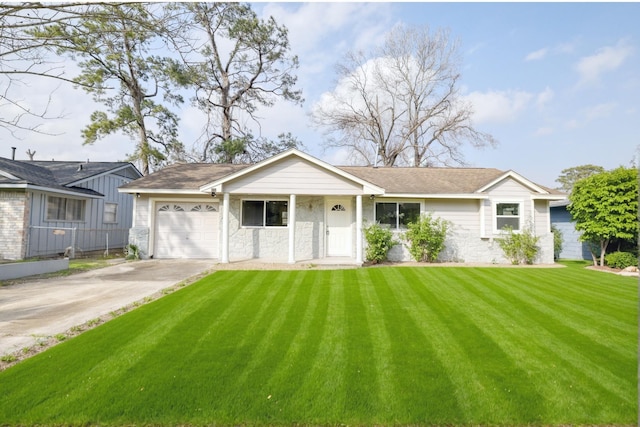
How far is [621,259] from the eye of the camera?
1165 cm

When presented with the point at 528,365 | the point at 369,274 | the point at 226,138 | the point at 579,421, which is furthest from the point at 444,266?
the point at 226,138

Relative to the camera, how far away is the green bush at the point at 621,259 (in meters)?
11.5

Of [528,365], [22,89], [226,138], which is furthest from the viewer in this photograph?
[226,138]

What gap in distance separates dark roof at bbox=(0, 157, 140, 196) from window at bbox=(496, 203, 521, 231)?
18375mm

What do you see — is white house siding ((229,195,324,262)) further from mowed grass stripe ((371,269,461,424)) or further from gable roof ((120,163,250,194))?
mowed grass stripe ((371,269,461,424))

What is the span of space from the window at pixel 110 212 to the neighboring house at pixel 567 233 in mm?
23565

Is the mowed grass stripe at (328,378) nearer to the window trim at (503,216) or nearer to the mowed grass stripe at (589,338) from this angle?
the mowed grass stripe at (589,338)

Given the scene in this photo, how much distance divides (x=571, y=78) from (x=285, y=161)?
335 inches

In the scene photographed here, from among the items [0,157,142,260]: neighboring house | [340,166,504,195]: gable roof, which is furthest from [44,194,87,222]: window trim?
[340,166,504,195]: gable roof

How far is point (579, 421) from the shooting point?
294 cm

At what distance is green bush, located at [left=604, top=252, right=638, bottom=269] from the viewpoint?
11.5 m

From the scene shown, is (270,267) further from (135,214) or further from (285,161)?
(135,214)

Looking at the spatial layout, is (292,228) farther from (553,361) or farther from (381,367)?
(553,361)

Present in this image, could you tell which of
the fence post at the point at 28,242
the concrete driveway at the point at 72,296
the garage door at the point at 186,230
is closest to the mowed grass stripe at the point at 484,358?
the concrete driveway at the point at 72,296
